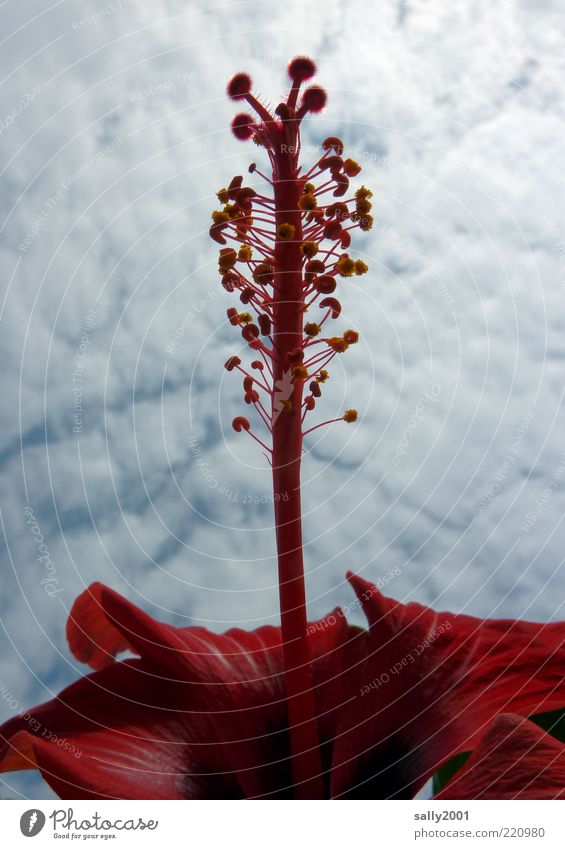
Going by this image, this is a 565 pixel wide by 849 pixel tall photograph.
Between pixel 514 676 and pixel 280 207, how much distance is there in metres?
1.53

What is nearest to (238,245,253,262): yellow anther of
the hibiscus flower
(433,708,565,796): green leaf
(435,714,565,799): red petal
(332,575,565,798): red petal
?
the hibiscus flower

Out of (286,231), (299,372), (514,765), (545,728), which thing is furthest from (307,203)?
(545,728)

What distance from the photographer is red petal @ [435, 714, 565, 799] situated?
5.34 feet

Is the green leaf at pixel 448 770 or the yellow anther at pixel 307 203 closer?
the yellow anther at pixel 307 203

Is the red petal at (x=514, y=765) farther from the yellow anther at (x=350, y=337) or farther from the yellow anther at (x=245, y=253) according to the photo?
the yellow anther at (x=245, y=253)

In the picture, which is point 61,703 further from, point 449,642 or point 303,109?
point 303,109

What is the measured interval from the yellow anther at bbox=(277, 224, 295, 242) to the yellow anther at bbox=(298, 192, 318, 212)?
69 millimetres

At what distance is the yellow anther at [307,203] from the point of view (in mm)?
1841

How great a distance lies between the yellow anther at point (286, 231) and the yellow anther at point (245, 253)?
104 mm

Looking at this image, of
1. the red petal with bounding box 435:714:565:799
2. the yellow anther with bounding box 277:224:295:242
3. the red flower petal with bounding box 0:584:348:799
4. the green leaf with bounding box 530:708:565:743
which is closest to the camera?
the red petal with bounding box 435:714:565:799

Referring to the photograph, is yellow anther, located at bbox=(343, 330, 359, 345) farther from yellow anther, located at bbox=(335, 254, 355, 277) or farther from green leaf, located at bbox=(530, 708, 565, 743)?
green leaf, located at bbox=(530, 708, 565, 743)

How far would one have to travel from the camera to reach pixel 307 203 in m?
1.84

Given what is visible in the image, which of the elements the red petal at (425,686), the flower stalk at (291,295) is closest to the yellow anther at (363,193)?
the flower stalk at (291,295)
